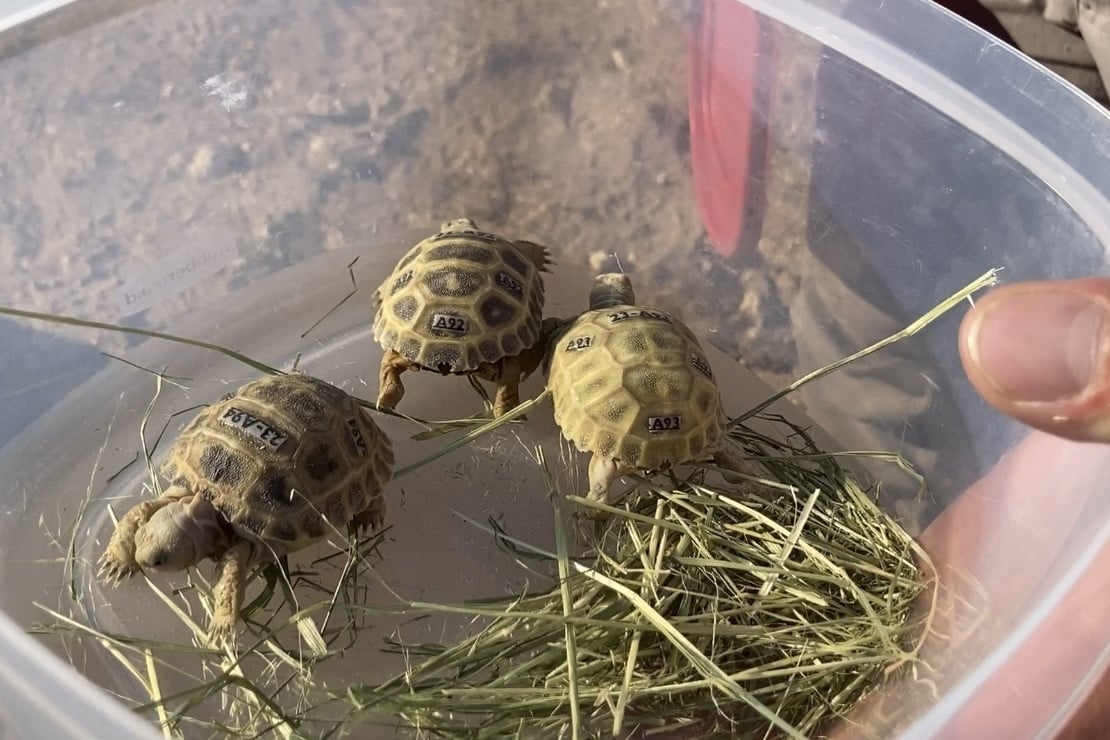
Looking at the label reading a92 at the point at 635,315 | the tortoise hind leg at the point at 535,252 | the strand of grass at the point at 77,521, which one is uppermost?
the label reading a92 at the point at 635,315

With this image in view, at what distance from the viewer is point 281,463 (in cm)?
136

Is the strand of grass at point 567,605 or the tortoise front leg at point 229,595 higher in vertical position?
the strand of grass at point 567,605

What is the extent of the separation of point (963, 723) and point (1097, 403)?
36cm

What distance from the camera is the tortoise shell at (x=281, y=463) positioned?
135 cm

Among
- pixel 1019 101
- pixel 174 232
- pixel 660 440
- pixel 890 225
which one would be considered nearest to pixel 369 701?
pixel 660 440

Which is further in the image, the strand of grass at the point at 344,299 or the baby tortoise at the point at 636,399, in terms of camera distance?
the strand of grass at the point at 344,299

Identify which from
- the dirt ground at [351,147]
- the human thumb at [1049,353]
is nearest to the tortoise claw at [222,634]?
the dirt ground at [351,147]

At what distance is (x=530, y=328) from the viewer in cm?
168

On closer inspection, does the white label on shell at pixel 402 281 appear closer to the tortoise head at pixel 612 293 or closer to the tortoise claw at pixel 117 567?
the tortoise head at pixel 612 293

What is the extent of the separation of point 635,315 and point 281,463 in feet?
2.02

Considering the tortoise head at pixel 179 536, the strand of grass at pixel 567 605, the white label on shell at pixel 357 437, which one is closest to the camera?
the strand of grass at pixel 567 605

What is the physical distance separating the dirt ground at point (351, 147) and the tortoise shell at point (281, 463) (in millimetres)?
521

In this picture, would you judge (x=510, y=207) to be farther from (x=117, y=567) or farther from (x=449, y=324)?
(x=117, y=567)

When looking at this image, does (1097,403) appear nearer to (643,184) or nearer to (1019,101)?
(1019,101)
